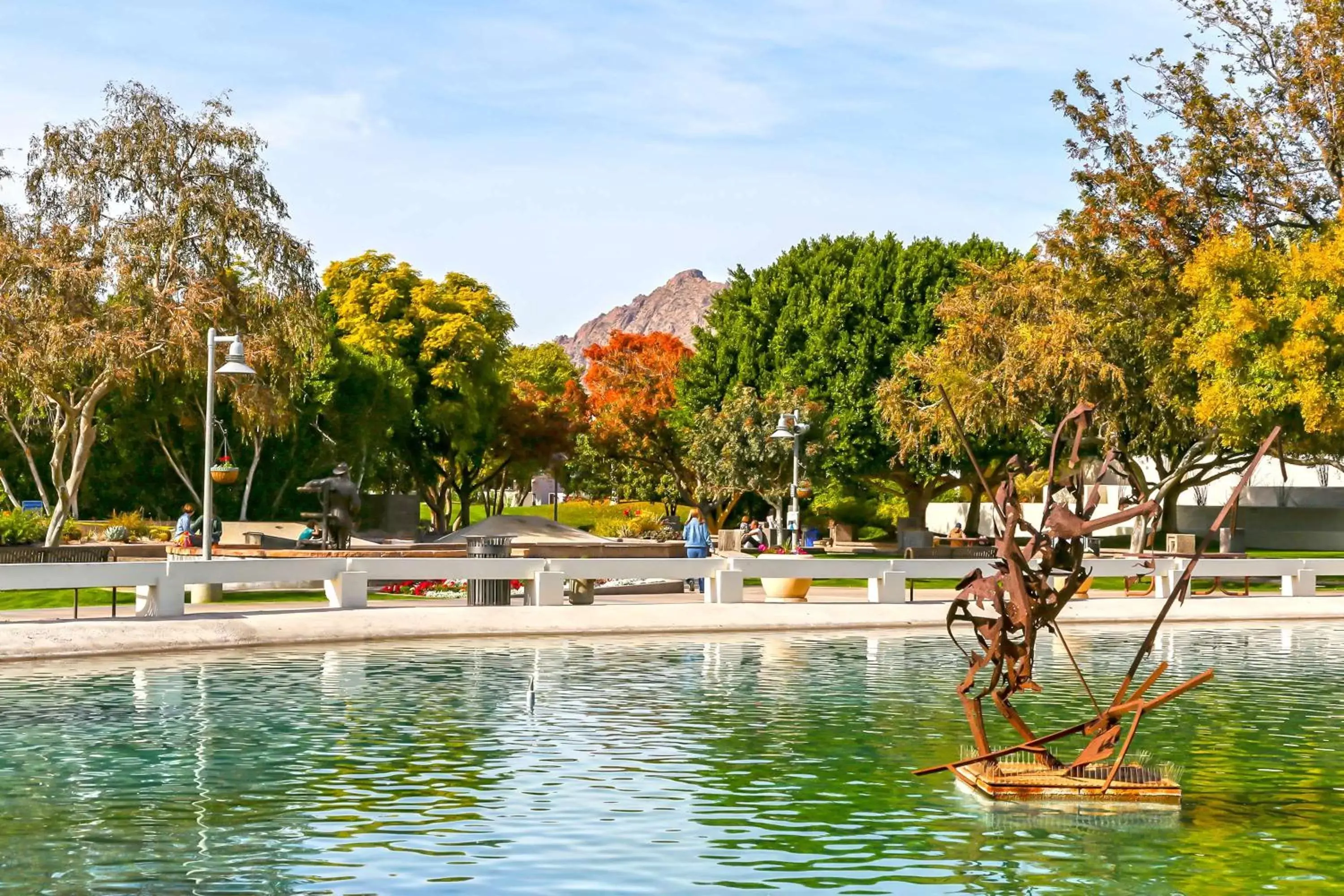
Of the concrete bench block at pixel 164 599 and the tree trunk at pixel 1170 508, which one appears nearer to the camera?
the concrete bench block at pixel 164 599

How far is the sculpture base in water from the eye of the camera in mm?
12430

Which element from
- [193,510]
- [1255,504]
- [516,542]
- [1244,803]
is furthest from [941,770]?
[1255,504]

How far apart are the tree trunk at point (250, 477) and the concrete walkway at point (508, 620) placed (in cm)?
2448

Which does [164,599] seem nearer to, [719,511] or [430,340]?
[430,340]

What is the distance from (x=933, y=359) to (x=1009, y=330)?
12.3ft

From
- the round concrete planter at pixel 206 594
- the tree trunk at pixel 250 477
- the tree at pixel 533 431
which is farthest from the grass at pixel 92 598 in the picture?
the tree at pixel 533 431

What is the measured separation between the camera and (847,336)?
63.2m

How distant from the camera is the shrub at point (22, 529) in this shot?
40.9 meters

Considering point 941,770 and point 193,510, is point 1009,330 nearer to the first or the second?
point 193,510

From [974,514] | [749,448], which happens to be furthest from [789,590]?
[974,514]

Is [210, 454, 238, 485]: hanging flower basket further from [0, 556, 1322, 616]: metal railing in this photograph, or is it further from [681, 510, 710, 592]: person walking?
[681, 510, 710, 592]: person walking

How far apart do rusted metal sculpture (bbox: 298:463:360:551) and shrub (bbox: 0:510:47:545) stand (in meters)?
7.48

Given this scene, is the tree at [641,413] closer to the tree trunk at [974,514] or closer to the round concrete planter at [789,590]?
the tree trunk at [974,514]

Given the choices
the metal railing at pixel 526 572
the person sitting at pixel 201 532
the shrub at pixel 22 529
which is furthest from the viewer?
the shrub at pixel 22 529
